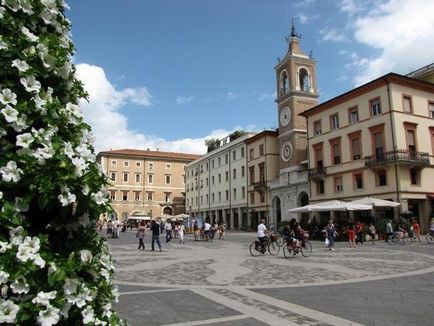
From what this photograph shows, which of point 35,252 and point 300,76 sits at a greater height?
point 300,76

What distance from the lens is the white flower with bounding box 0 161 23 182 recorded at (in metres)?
2.63

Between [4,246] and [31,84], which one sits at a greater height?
[31,84]

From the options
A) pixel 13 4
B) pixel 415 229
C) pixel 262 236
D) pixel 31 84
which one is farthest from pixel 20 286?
pixel 415 229

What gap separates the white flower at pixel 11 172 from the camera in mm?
2631

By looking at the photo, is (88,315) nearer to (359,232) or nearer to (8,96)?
(8,96)

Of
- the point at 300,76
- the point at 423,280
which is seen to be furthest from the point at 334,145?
the point at 423,280

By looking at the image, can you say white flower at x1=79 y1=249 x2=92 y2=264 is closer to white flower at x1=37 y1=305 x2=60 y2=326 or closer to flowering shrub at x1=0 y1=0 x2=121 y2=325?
flowering shrub at x1=0 y1=0 x2=121 y2=325

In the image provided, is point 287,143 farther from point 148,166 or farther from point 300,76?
point 148,166

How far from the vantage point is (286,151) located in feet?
160

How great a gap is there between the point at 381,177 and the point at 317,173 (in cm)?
774

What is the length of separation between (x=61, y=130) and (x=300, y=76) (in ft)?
160

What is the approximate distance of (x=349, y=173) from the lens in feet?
125

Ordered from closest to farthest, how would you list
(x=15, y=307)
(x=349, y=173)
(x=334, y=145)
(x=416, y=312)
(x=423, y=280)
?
(x=15, y=307) < (x=416, y=312) < (x=423, y=280) < (x=349, y=173) < (x=334, y=145)

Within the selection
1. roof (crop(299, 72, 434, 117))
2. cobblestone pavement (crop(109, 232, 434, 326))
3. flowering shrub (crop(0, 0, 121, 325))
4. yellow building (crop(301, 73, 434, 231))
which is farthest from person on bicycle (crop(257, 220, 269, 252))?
roof (crop(299, 72, 434, 117))
